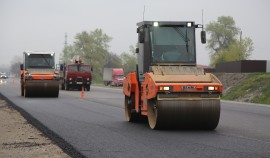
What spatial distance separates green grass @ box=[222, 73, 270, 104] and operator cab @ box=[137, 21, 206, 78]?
1886cm

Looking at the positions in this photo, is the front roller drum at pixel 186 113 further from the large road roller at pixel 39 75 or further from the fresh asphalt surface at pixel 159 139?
the large road roller at pixel 39 75

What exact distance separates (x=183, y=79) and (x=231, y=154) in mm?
3797

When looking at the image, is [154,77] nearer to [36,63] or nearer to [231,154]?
[231,154]

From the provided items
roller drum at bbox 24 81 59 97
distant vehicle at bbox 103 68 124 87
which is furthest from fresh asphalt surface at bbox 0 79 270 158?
distant vehicle at bbox 103 68 124 87

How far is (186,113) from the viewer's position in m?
11.9

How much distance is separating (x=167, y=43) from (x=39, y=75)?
17.0 meters

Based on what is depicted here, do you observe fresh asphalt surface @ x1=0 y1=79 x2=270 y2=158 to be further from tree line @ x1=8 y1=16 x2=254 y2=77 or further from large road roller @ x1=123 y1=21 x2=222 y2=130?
tree line @ x1=8 y1=16 x2=254 y2=77

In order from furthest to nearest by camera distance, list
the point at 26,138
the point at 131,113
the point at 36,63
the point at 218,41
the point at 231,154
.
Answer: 1. the point at 218,41
2. the point at 36,63
3. the point at 131,113
4. the point at 26,138
5. the point at 231,154

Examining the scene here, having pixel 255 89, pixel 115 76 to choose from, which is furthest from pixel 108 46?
pixel 255 89

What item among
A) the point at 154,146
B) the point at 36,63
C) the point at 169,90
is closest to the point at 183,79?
the point at 169,90

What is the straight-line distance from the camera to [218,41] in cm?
11631

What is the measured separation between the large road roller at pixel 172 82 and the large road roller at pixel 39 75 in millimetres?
15339

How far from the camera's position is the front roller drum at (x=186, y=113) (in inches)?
466

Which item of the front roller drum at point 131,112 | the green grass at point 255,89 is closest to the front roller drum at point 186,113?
the front roller drum at point 131,112
